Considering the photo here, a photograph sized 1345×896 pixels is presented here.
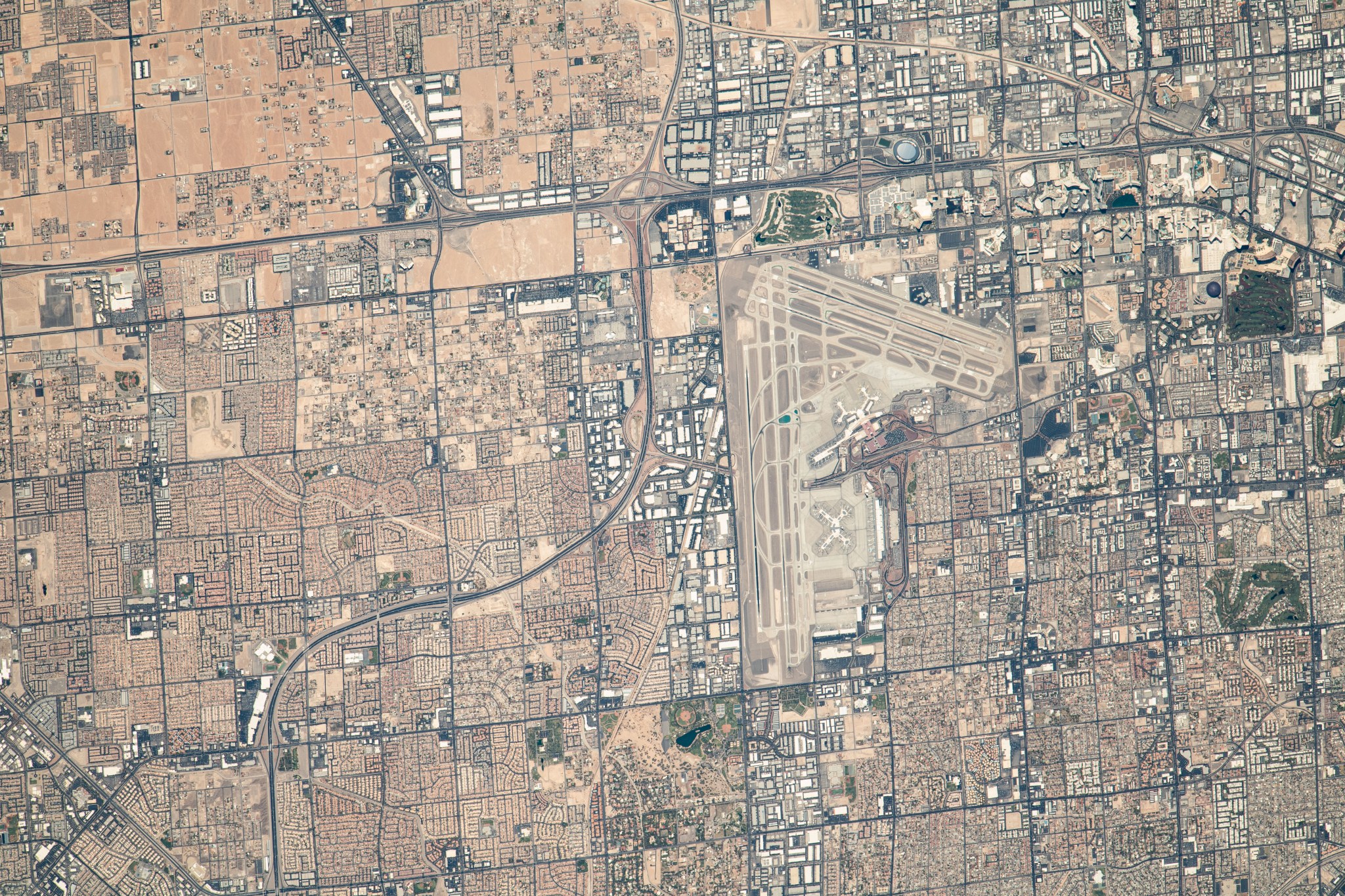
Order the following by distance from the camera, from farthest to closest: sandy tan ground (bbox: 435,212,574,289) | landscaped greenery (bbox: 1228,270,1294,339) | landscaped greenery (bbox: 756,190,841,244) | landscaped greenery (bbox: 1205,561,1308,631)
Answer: landscaped greenery (bbox: 1205,561,1308,631) → landscaped greenery (bbox: 1228,270,1294,339) → landscaped greenery (bbox: 756,190,841,244) → sandy tan ground (bbox: 435,212,574,289)

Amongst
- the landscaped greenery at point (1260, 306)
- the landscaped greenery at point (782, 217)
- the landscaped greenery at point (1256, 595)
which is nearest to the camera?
the landscaped greenery at point (782, 217)

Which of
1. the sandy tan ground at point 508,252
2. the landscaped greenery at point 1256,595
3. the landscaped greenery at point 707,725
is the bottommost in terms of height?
the landscaped greenery at point 707,725

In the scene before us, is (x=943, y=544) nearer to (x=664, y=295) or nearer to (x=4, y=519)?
(x=664, y=295)

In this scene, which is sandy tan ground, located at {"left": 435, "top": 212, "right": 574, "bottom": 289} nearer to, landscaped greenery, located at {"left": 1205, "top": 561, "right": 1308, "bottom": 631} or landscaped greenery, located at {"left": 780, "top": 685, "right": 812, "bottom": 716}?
landscaped greenery, located at {"left": 780, "top": 685, "right": 812, "bottom": 716}

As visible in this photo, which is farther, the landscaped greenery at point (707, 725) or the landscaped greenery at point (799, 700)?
the landscaped greenery at point (799, 700)

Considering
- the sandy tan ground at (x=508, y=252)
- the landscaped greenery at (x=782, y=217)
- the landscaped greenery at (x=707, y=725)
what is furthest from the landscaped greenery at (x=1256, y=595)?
the sandy tan ground at (x=508, y=252)

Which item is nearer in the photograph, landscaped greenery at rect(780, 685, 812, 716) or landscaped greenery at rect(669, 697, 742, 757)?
landscaped greenery at rect(669, 697, 742, 757)

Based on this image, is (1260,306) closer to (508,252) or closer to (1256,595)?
(1256,595)

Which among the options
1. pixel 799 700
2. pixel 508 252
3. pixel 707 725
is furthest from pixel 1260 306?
pixel 508 252

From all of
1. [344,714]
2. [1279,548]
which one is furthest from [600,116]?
[1279,548]

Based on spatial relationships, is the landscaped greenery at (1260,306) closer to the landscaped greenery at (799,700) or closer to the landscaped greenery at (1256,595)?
the landscaped greenery at (1256,595)

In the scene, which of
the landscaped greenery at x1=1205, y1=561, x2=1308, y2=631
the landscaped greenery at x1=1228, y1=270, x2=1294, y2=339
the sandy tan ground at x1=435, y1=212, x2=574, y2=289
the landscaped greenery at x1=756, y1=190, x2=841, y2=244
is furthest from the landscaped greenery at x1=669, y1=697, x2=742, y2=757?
the landscaped greenery at x1=1228, y1=270, x2=1294, y2=339
